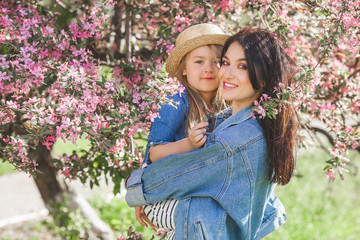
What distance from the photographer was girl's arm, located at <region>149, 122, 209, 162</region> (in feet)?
6.94

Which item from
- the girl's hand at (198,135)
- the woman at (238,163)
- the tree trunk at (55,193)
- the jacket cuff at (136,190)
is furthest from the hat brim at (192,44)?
the tree trunk at (55,193)

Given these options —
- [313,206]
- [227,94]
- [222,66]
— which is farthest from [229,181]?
[313,206]

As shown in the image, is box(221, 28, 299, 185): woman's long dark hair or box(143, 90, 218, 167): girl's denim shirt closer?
box(221, 28, 299, 185): woman's long dark hair

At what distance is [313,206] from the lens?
653 cm

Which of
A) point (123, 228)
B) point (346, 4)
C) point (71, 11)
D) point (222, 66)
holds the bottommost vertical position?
point (123, 228)

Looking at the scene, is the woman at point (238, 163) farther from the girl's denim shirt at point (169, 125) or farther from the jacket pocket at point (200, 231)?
the girl's denim shirt at point (169, 125)

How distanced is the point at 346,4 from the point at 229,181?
1141mm

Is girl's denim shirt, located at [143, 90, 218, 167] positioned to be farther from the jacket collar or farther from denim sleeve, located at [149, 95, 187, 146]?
the jacket collar

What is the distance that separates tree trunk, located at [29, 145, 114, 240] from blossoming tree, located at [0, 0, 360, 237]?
0.08 metres

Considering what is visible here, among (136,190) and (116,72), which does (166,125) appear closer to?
(136,190)

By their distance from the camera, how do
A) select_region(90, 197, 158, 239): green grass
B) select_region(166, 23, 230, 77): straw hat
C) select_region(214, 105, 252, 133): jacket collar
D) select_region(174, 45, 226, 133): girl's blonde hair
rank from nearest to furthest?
select_region(214, 105, 252, 133): jacket collar, select_region(174, 45, 226, 133): girl's blonde hair, select_region(166, 23, 230, 77): straw hat, select_region(90, 197, 158, 239): green grass

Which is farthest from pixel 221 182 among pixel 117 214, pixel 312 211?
pixel 312 211

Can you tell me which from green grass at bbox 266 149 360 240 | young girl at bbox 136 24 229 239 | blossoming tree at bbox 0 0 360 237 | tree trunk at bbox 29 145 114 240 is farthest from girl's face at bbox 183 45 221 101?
green grass at bbox 266 149 360 240

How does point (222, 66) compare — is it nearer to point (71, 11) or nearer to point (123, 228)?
point (71, 11)
